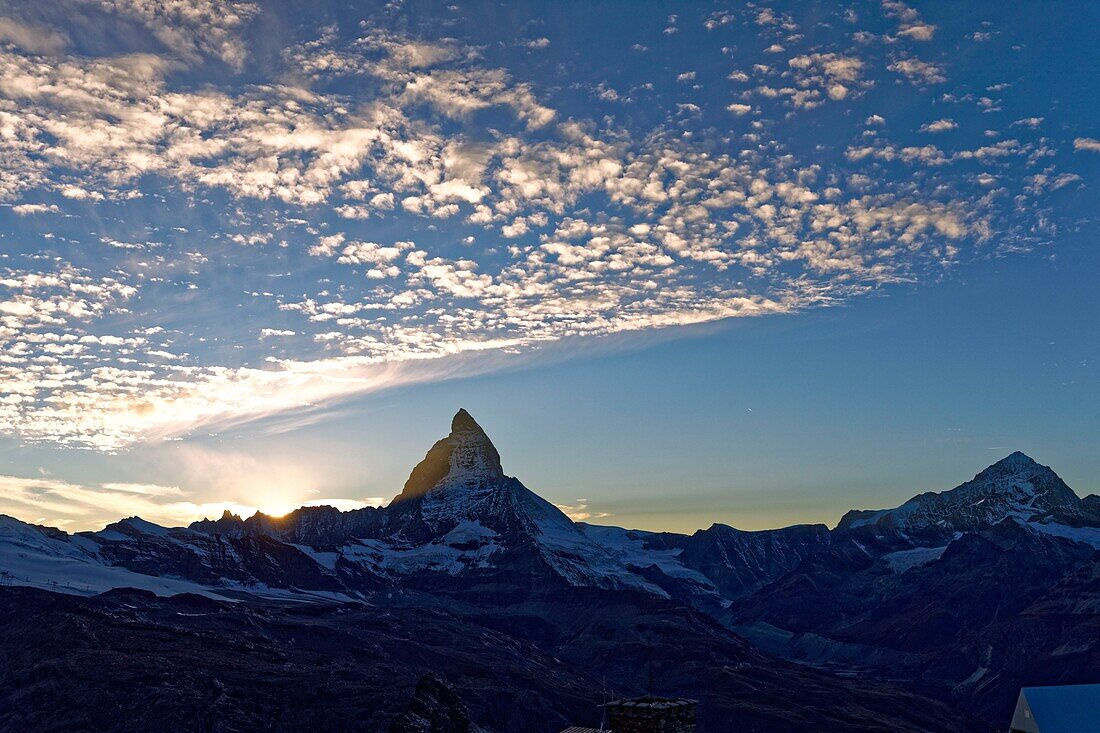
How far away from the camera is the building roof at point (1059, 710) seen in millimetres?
119562

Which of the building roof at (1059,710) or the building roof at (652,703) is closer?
the building roof at (652,703)

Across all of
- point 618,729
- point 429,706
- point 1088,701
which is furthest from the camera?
point 429,706

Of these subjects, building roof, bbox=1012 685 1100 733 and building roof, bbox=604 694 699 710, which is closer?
building roof, bbox=604 694 699 710

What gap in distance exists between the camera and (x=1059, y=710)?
122250mm

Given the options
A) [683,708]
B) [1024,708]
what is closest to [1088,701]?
[1024,708]

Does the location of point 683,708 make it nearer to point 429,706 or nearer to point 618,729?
point 618,729

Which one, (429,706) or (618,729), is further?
(429,706)

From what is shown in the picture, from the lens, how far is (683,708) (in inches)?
1217

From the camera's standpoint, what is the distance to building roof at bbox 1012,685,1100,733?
120m

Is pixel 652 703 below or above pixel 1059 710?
above

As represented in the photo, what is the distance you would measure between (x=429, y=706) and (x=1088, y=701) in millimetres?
123141

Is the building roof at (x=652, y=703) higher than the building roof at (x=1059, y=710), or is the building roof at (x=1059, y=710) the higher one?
the building roof at (x=652, y=703)

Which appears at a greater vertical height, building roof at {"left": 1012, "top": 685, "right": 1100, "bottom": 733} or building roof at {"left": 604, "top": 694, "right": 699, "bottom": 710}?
building roof at {"left": 604, "top": 694, "right": 699, "bottom": 710}

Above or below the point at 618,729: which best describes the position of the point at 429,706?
below
